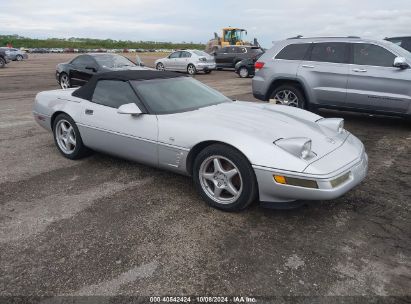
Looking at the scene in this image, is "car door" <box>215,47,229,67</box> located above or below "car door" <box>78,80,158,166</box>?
above

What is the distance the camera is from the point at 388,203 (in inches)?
151

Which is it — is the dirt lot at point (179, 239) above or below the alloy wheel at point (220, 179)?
below

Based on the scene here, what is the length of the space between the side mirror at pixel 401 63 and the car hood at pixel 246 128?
10.7ft

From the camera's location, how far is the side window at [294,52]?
7.79 meters

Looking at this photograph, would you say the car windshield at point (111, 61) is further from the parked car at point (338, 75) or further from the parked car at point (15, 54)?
the parked car at point (15, 54)

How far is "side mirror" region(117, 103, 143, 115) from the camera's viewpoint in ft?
13.1

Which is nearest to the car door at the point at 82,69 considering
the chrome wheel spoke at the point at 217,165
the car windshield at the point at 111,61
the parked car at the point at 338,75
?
the car windshield at the point at 111,61

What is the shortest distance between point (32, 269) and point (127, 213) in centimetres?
107

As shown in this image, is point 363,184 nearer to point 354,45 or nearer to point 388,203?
point 388,203

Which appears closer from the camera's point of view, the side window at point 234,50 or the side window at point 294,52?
the side window at point 294,52

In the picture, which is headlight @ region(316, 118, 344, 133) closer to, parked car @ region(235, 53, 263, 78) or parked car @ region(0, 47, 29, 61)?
parked car @ region(235, 53, 263, 78)

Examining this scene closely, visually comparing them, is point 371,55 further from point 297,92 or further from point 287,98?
point 287,98

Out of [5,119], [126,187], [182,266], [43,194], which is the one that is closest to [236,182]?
[182,266]

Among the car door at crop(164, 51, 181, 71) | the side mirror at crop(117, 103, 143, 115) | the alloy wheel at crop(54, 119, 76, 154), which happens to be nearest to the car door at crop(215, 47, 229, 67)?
the car door at crop(164, 51, 181, 71)
